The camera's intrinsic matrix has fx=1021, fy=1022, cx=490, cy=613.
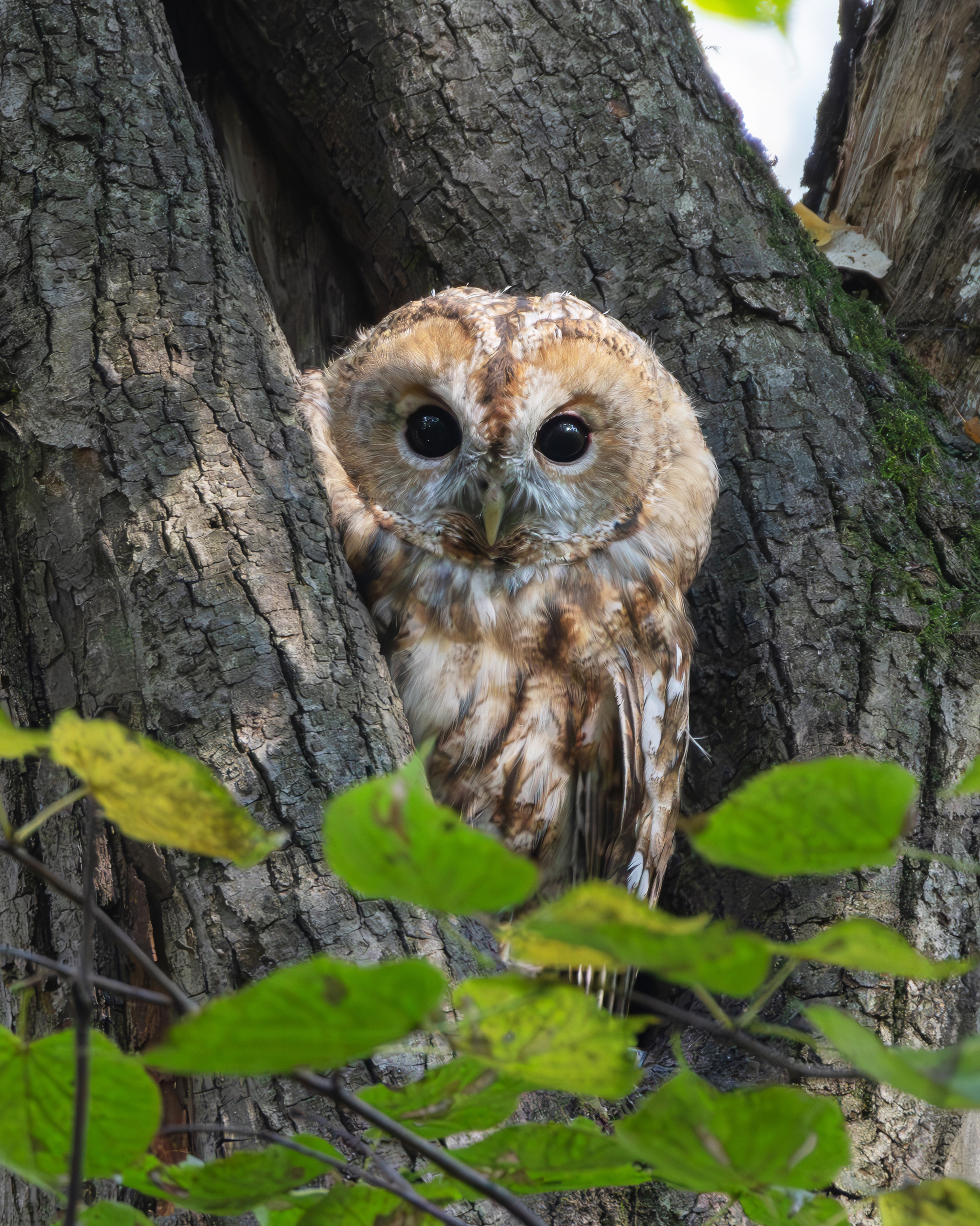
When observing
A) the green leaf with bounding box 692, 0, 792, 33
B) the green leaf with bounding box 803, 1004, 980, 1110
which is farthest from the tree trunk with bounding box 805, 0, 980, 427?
the green leaf with bounding box 803, 1004, 980, 1110

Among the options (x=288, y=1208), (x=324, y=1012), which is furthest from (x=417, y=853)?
(x=288, y=1208)

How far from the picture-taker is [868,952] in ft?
1.53

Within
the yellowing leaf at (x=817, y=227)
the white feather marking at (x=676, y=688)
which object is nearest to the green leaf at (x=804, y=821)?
the white feather marking at (x=676, y=688)

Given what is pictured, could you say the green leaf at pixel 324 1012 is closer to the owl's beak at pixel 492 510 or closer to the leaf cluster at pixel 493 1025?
the leaf cluster at pixel 493 1025

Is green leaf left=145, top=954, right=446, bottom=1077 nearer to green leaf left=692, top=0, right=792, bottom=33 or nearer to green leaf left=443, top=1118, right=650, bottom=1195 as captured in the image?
green leaf left=443, top=1118, right=650, bottom=1195

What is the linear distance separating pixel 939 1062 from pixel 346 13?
261 centimetres

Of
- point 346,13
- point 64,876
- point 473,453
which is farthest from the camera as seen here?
point 346,13

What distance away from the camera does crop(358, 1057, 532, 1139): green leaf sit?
0.60 metres

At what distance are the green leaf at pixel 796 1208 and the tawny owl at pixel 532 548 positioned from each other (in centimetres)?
138

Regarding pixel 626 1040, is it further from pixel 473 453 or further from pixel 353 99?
pixel 353 99

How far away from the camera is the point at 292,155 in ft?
8.73

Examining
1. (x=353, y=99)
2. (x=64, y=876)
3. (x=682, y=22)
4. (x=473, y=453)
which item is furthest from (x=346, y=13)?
(x=64, y=876)

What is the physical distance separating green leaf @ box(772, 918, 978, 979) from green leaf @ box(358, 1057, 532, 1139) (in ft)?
0.68

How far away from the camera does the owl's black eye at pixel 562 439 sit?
2.22 m
